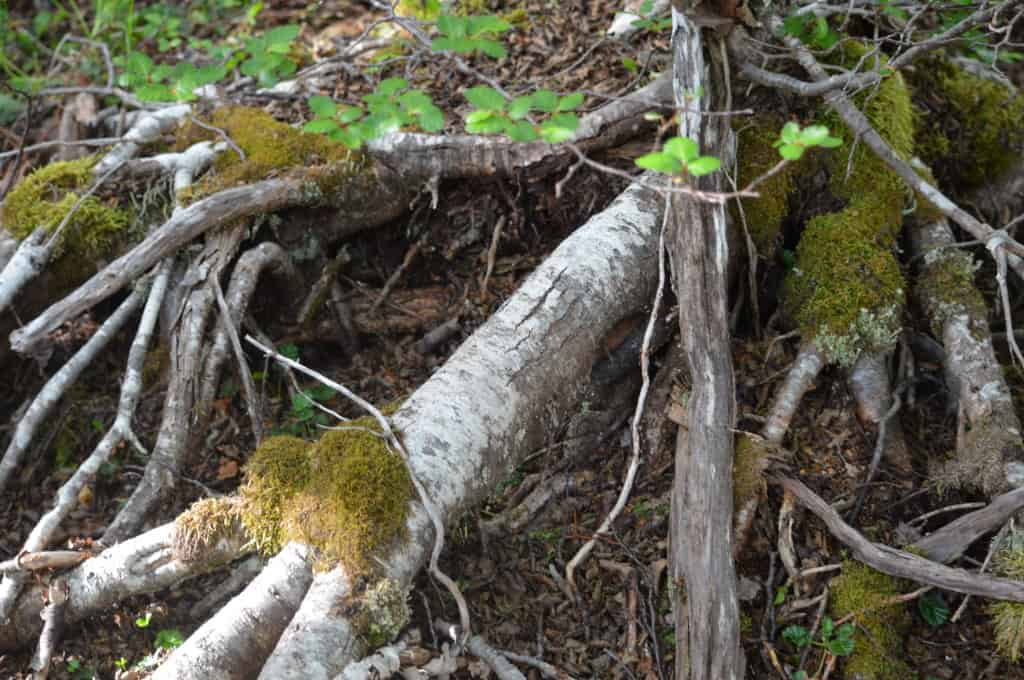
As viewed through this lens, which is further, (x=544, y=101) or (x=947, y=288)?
(x=947, y=288)

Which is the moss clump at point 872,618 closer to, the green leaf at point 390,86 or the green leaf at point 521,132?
the green leaf at point 521,132

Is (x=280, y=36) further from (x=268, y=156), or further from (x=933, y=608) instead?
(x=933, y=608)

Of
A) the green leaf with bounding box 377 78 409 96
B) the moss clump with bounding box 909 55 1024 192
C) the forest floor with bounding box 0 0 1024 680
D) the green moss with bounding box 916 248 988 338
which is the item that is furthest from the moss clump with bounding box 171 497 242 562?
the moss clump with bounding box 909 55 1024 192

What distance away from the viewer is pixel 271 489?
2.82 meters

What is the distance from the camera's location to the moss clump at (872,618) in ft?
9.12

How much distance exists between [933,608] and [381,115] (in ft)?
8.68

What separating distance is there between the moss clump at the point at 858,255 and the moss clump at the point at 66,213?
10.4 ft

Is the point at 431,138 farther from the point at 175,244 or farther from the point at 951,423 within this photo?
the point at 951,423

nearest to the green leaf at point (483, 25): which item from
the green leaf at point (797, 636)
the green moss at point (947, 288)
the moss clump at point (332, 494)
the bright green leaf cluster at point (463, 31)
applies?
the bright green leaf cluster at point (463, 31)

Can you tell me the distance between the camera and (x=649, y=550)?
3.21 meters

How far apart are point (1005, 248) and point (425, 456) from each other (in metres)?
2.02

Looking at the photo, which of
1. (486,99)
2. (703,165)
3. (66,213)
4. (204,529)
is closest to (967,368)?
(703,165)

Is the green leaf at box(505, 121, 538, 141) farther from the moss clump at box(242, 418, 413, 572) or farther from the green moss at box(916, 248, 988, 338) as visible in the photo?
the green moss at box(916, 248, 988, 338)

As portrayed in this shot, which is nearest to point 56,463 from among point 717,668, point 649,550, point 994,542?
point 649,550
